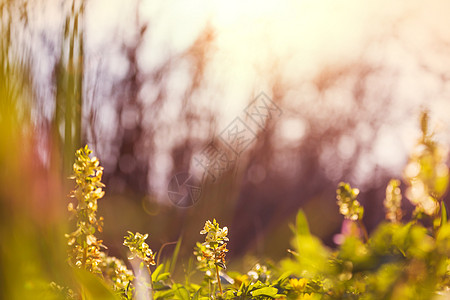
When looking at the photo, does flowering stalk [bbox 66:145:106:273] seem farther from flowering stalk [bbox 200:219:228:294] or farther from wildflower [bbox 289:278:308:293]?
wildflower [bbox 289:278:308:293]

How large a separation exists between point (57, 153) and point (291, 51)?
1.66 meters

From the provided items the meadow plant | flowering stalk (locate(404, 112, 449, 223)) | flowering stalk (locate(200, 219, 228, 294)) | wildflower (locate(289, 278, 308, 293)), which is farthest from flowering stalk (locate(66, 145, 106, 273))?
flowering stalk (locate(404, 112, 449, 223))

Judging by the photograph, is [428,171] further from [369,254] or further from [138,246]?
[138,246]

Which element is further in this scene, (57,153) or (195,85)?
(195,85)

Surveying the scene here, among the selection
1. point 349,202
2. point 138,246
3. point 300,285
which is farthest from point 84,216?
point 349,202

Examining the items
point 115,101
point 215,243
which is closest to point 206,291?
point 215,243

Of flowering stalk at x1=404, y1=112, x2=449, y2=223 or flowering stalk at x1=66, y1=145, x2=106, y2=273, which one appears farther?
flowering stalk at x1=66, y1=145, x2=106, y2=273

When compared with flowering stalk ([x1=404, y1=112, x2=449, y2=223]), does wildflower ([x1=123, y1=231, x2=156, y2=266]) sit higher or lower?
lower

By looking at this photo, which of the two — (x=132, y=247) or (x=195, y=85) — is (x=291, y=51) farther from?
(x=132, y=247)

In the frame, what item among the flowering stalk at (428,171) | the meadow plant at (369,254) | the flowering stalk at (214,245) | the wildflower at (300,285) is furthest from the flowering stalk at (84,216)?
the flowering stalk at (428,171)

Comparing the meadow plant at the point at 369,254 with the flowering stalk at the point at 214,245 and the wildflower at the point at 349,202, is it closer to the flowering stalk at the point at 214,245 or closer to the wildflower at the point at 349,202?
the flowering stalk at the point at 214,245

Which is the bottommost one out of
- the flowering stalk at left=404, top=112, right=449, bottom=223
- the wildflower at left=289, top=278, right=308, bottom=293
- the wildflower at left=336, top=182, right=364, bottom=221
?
the wildflower at left=289, top=278, right=308, bottom=293

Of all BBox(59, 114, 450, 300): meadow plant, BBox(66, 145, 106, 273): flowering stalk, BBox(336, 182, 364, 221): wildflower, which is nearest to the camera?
BBox(59, 114, 450, 300): meadow plant

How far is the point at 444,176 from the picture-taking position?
41cm
